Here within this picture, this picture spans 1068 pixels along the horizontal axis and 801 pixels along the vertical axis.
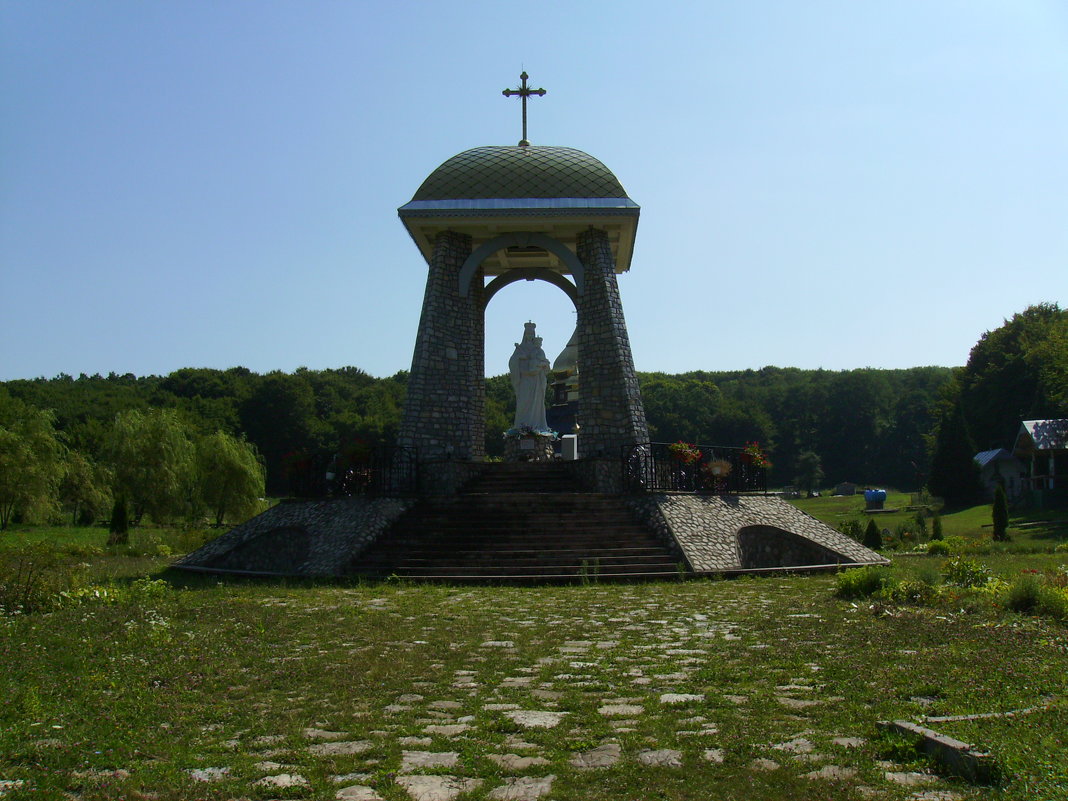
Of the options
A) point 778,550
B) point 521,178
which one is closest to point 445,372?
point 521,178

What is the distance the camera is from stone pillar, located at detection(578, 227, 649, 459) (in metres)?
20.3

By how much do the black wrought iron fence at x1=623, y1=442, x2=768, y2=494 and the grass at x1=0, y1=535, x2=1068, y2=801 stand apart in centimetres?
716

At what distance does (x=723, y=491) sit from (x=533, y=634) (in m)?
10.7

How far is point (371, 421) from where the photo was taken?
Answer: 60375 millimetres

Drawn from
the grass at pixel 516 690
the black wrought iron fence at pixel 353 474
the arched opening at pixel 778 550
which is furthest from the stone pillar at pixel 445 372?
the grass at pixel 516 690

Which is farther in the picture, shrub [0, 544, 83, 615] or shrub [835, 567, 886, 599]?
shrub [835, 567, 886, 599]

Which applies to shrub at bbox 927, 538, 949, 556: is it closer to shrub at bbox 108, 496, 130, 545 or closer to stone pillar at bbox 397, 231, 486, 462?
stone pillar at bbox 397, 231, 486, 462

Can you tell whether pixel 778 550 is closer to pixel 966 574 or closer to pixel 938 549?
pixel 938 549

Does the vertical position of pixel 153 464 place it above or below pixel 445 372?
→ below

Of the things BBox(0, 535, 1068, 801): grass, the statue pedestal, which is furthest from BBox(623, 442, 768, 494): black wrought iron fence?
BBox(0, 535, 1068, 801): grass

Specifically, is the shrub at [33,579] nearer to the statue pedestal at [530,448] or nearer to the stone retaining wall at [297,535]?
the stone retaining wall at [297,535]

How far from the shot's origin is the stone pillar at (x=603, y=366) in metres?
20.3

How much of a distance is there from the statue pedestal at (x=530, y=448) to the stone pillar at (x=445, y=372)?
1.10 meters

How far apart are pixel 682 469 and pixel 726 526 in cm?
205
